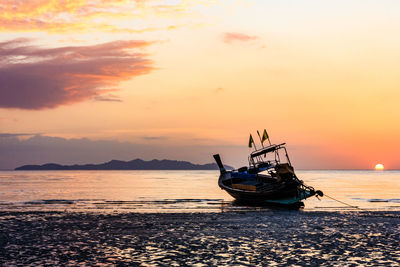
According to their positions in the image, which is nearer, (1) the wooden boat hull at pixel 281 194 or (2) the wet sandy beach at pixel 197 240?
(2) the wet sandy beach at pixel 197 240

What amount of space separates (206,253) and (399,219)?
937 inches

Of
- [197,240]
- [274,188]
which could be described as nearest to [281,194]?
[274,188]

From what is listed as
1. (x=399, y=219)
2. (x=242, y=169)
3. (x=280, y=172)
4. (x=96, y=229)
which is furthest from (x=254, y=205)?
(x=96, y=229)

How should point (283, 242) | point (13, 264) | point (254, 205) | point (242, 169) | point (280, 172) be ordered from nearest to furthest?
point (13, 264), point (283, 242), point (280, 172), point (254, 205), point (242, 169)

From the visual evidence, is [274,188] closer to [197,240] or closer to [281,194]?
[281,194]

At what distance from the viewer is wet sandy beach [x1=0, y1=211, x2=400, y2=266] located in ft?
66.9

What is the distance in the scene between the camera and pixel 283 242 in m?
25.2

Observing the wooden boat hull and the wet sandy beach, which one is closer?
the wet sandy beach

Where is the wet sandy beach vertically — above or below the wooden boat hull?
below

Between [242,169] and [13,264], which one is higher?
[242,169]

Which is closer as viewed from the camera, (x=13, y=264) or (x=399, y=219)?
(x=13, y=264)

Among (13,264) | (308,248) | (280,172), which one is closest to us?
(13,264)

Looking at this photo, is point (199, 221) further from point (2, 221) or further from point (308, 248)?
point (2, 221)

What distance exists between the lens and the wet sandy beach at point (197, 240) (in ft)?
66.9
